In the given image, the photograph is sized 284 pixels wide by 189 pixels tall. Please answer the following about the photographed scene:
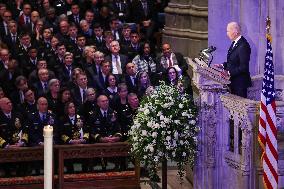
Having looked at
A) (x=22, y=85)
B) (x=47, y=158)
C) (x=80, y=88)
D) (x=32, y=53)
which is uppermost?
(x=47, y=158)

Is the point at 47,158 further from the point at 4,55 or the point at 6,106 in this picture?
the point at 4,55

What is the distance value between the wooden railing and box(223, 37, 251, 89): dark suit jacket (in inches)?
71.6

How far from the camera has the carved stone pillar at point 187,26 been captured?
62.3ft

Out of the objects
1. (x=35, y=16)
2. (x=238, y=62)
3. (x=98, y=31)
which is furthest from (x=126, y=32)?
(x=238, y=62)

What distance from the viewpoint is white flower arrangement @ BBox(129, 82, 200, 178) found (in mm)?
11492

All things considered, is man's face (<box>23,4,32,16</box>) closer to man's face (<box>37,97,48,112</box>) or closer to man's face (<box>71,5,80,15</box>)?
man's face (<box>71,5,80,15</box>)

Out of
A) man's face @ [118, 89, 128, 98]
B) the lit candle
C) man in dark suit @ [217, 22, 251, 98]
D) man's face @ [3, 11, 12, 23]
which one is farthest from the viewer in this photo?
man's face @ [3, 11, 12, 23]

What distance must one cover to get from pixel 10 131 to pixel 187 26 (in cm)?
736

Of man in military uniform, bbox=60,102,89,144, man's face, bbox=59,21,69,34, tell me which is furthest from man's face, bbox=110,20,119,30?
man in military uniform, bbox=60,102,89,144

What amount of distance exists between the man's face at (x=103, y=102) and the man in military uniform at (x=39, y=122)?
0.77m

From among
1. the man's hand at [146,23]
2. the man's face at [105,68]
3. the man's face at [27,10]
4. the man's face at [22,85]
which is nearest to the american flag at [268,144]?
the man's face at [22,85]

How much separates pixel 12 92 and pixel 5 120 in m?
1.74

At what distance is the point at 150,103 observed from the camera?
11.6m

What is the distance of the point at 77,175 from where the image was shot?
1273 cm
